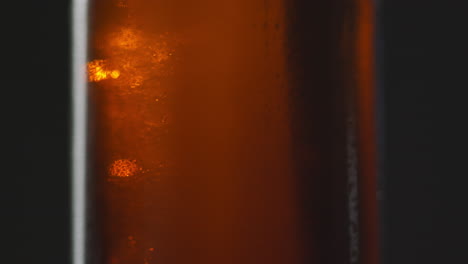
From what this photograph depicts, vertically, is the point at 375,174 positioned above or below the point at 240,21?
Answer: below

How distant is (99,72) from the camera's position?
36 centimetres

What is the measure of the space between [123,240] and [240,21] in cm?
15

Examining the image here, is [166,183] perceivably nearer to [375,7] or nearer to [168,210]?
[168,210]

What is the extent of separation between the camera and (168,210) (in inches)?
13.0

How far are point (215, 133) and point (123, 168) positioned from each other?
2.4 inches

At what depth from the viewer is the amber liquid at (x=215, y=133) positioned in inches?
13.0

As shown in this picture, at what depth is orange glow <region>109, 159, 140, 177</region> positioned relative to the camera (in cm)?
34

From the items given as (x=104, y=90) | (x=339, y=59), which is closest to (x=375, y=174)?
A: (x=339, y=59)

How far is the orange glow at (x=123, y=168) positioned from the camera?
0.34m

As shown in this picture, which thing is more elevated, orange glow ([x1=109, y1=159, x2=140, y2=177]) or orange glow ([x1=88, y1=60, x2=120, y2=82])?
orange glow ([x1=88, y1=60, x2=120, y2=82])

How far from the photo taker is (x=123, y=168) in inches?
13.4

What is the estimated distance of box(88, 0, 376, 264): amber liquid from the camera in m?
0.33

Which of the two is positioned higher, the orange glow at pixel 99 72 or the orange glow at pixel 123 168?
the orange glow at pixel 99 72

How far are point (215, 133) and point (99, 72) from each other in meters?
0.09
